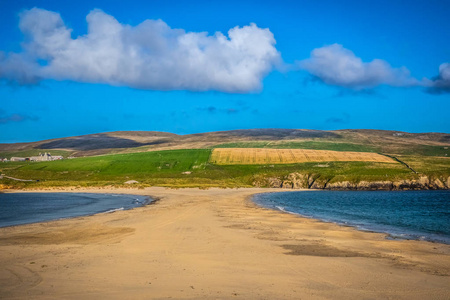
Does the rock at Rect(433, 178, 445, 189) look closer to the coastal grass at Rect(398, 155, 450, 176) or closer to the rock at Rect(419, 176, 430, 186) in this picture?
the rock at Rect(419, 176, 430, 186)

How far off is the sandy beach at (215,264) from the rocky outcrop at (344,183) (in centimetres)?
6599

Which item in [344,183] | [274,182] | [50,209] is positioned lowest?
[50,209]

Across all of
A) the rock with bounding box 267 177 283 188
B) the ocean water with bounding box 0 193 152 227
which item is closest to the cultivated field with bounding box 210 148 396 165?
the rock with bounding box 267 177 283 188

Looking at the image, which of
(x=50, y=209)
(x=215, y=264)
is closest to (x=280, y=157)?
(x=50, y=209)

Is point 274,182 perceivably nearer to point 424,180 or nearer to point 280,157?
point 280,157

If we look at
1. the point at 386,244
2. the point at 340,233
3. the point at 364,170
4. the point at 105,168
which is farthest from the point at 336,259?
the point at 105,168

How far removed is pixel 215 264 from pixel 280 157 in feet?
367

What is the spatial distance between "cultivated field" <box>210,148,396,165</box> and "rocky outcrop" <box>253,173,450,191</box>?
74.8 feet

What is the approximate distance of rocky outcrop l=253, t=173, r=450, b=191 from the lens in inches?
3246

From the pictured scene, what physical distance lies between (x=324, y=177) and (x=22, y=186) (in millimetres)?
66628

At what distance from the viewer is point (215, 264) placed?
569 inches

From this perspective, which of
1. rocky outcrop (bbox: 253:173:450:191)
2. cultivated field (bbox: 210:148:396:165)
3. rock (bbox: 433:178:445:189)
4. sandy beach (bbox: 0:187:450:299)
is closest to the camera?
sandy beach (bbox: 0:187:450:299)

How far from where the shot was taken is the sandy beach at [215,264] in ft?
36.7

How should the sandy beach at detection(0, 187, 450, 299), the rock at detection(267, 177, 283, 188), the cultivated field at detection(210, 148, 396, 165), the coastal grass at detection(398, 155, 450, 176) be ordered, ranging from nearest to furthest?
the sandy beach at detection(0, 187, 450, 299) → the coastal grass at detection(398, 155, 450, 176) → the rock at detection(267, 177, 283, 188) → the cultivated field at detection(210, 148, 396, 165)
